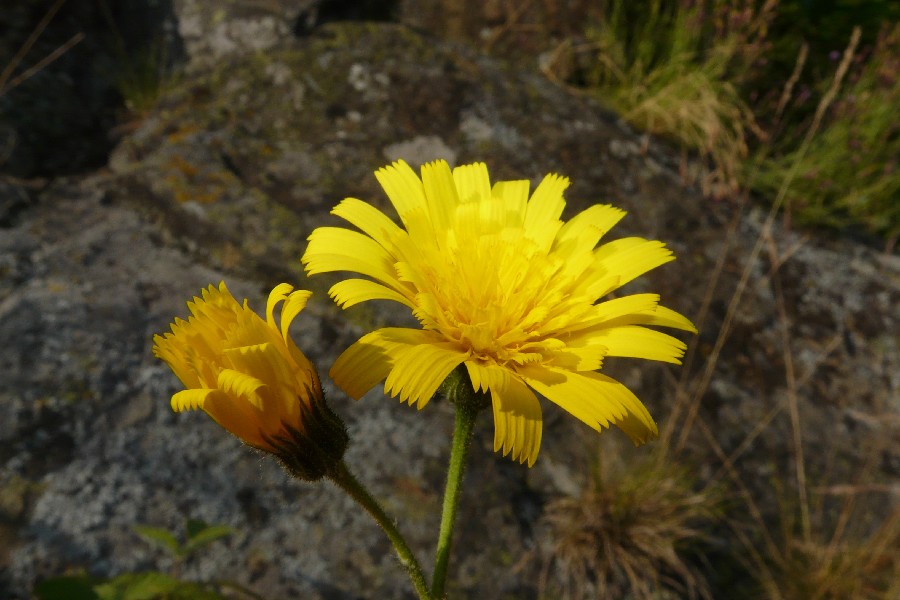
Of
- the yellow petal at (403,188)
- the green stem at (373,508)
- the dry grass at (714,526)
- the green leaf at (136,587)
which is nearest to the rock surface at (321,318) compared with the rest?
the dry grass at (714,526)

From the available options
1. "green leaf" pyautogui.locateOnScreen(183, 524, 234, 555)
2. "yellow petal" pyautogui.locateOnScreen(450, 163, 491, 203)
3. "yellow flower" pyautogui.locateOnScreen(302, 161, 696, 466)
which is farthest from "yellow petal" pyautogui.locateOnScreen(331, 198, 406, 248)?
"green leaf" pyautogui.locateOnScreen(183, 524, 234, 555)

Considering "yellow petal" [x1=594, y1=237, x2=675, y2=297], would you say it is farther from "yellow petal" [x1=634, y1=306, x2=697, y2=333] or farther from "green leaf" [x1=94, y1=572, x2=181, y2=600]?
"green leaf" [x1=94, y1=572, x2=181, y2=600]

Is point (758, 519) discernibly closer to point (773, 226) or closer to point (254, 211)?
point (773, 226)

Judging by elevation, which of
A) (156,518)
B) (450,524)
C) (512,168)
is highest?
(450,524)

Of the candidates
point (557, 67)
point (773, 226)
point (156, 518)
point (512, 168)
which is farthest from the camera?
point (557, 67)

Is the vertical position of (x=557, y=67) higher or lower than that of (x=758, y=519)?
higher

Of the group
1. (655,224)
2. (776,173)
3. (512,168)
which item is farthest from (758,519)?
(776,173)

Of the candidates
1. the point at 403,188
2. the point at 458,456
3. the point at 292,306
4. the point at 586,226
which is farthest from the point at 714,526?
the point at 292,306
